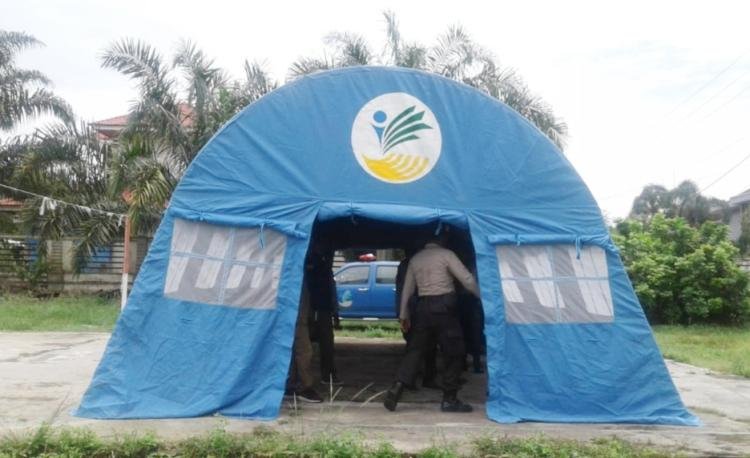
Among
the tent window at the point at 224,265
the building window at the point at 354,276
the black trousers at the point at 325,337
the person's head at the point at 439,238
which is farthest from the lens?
the building window at the point at 354,276

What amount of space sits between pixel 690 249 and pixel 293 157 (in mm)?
16343

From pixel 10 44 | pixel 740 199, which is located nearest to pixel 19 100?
pixel 10 44

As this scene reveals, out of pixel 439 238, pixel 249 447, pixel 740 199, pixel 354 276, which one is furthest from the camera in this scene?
pixel 740 199

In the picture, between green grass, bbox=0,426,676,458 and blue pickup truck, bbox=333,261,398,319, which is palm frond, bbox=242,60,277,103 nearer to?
blue pickup truck, bbox=333,261,398,319

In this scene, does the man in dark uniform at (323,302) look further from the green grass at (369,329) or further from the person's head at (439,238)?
the green grass at (369,329)

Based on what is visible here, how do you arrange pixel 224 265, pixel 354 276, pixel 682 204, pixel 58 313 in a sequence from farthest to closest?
pixel 682 204, pixel 58 313, pixel 354 276, pixel 224 265

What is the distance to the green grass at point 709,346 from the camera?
13.4m

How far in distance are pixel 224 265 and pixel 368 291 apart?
1005cm

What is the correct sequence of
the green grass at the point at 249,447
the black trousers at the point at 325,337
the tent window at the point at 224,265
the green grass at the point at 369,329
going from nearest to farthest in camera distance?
the green grass at the point at 249,447, the tent window at the point at 224,265, the black trousers at the point at 325,337, the green grass at the point at 369,329

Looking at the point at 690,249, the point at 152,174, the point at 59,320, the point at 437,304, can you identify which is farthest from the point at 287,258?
the point at 690,249

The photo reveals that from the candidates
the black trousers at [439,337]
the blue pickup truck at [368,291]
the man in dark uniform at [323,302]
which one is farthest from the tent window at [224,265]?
the blue pickup truck at [368,291]

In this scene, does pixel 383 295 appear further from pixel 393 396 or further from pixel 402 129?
pixel 402 129

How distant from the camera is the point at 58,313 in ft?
65.3

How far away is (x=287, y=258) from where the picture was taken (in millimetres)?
8141
